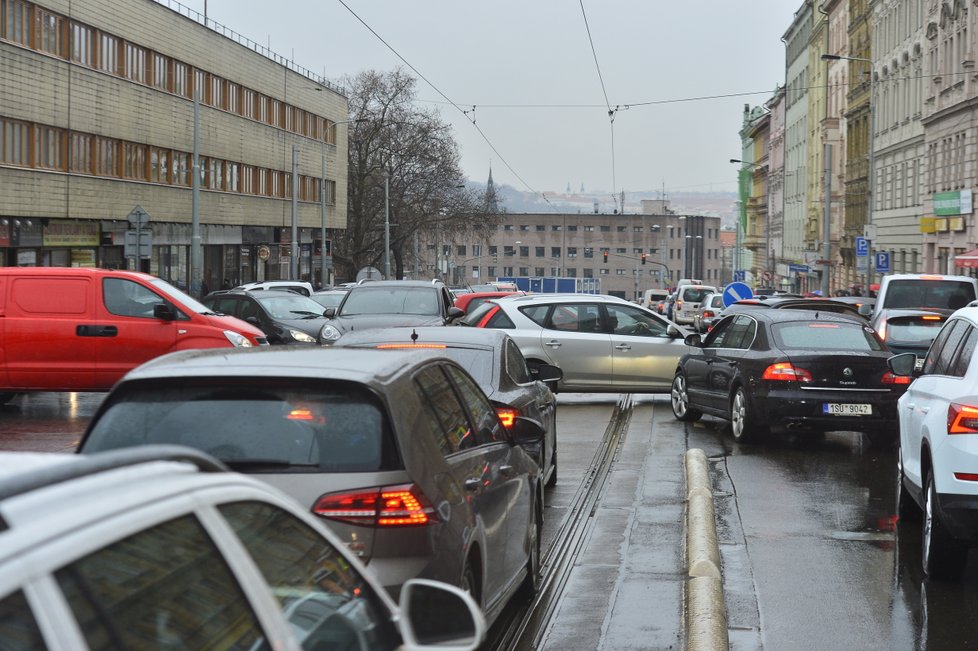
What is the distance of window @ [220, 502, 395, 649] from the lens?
111 inches

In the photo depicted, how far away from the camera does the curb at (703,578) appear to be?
282 inches

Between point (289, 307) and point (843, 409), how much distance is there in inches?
582

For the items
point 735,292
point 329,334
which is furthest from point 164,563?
point 735,292

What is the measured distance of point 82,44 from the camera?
45031 mm

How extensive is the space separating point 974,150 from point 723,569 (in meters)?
40.9

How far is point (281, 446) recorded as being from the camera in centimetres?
549

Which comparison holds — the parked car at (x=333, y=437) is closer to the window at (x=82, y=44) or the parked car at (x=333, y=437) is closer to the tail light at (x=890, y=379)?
the tail light at (x=890, y=379)

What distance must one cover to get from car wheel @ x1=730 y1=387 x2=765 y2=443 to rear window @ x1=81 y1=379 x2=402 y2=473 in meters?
10.8

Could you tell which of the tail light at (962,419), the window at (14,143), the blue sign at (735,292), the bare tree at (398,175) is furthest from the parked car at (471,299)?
the bare tree at (398,175)

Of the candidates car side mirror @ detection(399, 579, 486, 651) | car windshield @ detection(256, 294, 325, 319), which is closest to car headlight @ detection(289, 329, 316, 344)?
car windshield @ detection(256, 294, 325, 319)

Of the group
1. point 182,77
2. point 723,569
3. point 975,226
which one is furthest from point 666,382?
point 182,77

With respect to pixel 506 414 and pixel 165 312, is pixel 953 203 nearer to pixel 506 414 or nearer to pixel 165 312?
pixel 165 312

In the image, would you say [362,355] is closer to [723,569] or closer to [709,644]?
[709,644]

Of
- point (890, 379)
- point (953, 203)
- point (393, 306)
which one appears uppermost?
point (953, 203)
